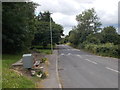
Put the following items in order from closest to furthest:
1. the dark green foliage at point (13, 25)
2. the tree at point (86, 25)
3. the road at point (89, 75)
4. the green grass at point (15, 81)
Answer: the green grass at point (15, 81) → the road at point (89, 75) → the dark green foliage at point (13, 25) → the tree at point (86, 25)

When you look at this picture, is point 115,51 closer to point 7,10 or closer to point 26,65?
point 7,10

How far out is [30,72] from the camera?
17.4 m

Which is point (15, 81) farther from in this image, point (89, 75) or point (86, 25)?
point (86, 25)

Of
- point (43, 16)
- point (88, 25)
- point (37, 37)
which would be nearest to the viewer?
point (37, 37)

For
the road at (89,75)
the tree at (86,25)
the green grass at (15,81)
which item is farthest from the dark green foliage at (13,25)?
the tree at (86,25)

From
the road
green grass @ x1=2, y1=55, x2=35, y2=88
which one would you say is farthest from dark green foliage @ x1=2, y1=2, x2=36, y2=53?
green grass @ x1=2, y1=55, x2=35, y2=88

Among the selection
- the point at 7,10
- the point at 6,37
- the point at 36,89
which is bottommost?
the point at 36,89

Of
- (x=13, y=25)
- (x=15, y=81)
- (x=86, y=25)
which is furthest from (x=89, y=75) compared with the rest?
(x=86, y=25)

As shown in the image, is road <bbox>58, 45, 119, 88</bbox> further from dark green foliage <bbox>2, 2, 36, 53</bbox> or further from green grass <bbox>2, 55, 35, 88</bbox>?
dark green foliage <bbox>2, 2, 36, 53</bbox>

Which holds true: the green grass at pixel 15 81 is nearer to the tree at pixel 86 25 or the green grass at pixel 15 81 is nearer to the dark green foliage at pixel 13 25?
the dark green foliage at pixel 13 25

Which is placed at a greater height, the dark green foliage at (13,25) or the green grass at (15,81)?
the dark green foliage at (13,25)

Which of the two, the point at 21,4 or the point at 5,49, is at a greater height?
the point at 21,4

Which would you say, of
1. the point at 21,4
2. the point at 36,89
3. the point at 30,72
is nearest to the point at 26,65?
the point at 30,72

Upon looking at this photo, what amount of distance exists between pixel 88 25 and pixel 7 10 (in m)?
59.1
